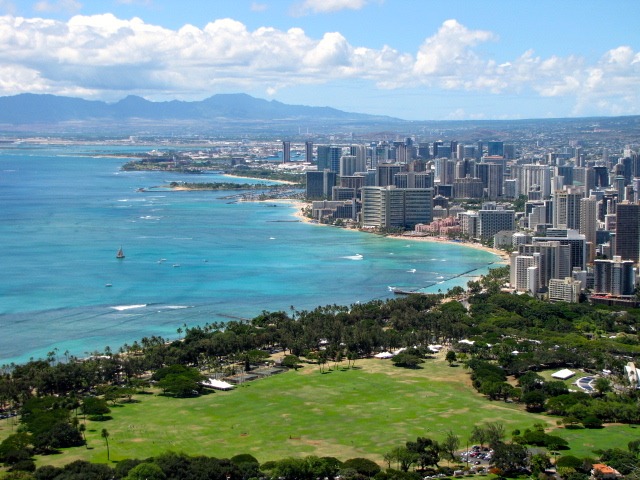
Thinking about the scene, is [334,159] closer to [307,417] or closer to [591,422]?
[307,417]

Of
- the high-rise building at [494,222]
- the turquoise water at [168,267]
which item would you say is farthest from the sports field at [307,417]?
the high-rise building at [494,222]

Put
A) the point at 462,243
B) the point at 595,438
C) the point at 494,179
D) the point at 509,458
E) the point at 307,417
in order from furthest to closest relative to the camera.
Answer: the point at 494,179
the point at 462,243
the point at 307,417
the point at 595,438
the point at 509,458

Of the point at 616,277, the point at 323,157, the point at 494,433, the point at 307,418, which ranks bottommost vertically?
the point at 307,418

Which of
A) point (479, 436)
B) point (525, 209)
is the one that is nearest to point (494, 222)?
point (525, 209)

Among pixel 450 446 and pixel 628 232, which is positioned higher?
pixel 628 232

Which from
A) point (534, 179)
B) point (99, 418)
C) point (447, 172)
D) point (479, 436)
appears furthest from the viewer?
point (447, 172)

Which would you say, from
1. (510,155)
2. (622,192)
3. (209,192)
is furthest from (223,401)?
(510,155)

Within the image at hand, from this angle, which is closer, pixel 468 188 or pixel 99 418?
pixel 99 418
